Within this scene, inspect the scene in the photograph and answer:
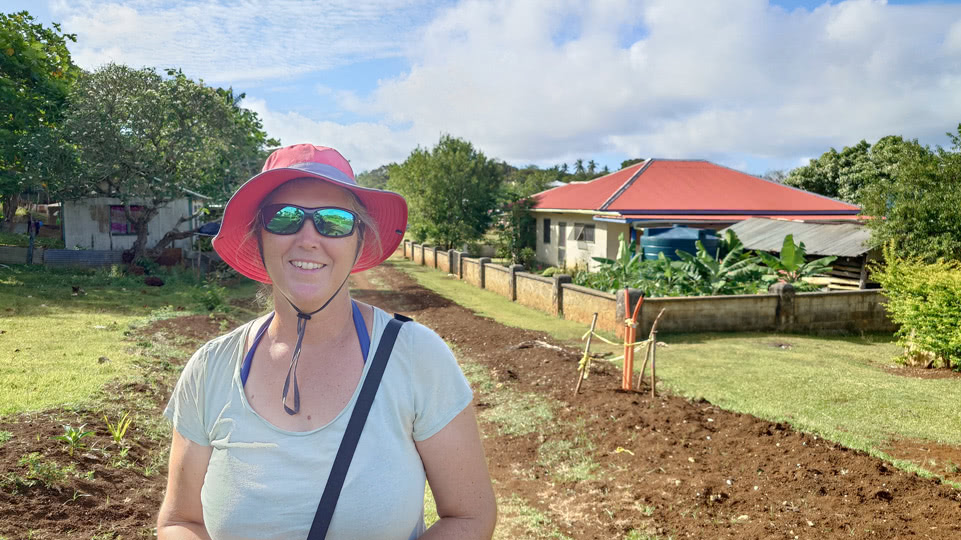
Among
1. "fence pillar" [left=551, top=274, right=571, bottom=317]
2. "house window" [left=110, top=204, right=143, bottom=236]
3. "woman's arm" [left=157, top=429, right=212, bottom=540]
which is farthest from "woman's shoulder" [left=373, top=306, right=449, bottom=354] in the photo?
"house window" [left=110, top=204, right=143, bottom=236]

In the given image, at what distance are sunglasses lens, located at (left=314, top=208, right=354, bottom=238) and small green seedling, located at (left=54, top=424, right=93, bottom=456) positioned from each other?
484cm

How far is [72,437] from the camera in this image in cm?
576

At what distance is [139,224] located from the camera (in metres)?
23.1

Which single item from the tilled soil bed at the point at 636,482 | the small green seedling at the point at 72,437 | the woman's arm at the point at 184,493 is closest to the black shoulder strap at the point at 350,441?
the woman's arm at the point at 184,493

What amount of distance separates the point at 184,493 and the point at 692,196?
26.6 m

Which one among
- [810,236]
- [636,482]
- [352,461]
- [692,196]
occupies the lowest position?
[636,482]

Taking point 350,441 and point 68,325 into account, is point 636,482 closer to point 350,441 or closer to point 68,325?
point 350,441

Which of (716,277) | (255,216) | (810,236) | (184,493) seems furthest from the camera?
(810,236)

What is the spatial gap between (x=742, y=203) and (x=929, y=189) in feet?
39.4

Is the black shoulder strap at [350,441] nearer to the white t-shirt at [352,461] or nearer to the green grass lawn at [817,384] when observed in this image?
the white t-shirt at [352,461]

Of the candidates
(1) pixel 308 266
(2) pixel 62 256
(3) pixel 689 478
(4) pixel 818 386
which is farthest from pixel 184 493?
(2) pixel 62 256

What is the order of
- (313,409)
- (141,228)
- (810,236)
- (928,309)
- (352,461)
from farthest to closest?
(141,228)
(810,236)
(928,309)
(313,409)
(352,461)

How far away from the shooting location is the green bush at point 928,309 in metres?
10.6

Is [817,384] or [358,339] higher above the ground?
[358,339]
